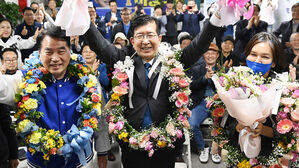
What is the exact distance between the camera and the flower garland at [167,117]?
6.44 feet

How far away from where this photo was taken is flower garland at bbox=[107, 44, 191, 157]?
77.3 inches

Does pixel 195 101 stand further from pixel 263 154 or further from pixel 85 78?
pixel 85 78

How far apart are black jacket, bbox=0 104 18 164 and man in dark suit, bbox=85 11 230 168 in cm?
81

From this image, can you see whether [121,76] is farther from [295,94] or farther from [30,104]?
[295,94]

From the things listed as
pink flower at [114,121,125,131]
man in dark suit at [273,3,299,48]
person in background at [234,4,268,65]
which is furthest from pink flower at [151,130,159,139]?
man in dark suit at [273,3,299,48]

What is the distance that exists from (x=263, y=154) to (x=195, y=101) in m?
2.01

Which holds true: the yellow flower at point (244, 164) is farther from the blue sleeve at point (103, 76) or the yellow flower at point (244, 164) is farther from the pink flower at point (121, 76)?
the blue sleeve at point (103, 76)

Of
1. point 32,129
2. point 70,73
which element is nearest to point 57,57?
point 70,73

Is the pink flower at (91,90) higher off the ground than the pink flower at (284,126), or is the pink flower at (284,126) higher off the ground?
the pink flower at (91,90)

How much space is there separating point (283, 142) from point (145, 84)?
108 centimetres

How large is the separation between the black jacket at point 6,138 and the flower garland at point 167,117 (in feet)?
2.43

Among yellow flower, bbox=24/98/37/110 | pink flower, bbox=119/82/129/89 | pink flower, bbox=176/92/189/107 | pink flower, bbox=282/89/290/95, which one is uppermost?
pink flower, bbox=119/82/129/89

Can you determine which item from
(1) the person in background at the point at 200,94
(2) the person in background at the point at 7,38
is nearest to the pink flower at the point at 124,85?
(1) the person in background at the point at 200,94

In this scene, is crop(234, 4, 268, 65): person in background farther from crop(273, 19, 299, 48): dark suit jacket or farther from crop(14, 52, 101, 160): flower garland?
crop(14, 52, 101, 160): flower garland
